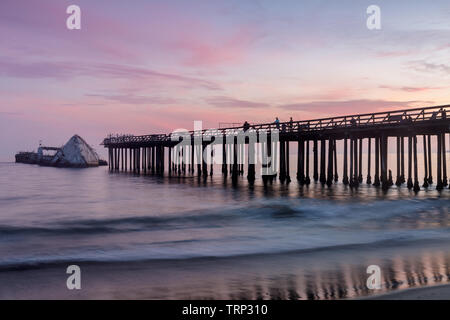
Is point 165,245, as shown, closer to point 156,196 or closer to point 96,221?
point 96,221

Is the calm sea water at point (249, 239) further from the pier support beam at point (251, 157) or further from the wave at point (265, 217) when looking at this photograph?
the pier support beam at point (251, 157)

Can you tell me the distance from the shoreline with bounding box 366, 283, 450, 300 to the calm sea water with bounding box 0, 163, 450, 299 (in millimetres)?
424

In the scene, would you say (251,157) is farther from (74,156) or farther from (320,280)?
(74,156)

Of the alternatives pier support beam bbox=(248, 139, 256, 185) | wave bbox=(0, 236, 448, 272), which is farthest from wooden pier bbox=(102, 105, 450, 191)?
wave bbox=(0, 236, 448, 272)

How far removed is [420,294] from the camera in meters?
6.82

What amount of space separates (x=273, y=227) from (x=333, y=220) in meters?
3.25

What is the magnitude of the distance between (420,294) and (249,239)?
23.5 ft

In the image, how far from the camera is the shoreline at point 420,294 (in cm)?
662

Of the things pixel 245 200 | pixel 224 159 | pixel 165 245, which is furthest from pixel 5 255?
pixel 224 159

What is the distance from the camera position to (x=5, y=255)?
11.2 metres

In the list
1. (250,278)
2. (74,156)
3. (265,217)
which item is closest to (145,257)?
(250,278)

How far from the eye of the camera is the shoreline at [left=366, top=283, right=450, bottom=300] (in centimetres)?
662

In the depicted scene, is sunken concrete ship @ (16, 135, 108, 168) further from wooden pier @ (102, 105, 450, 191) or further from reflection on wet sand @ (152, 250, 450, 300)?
reflection on wet sand @ (152, 250, 450, 300)
